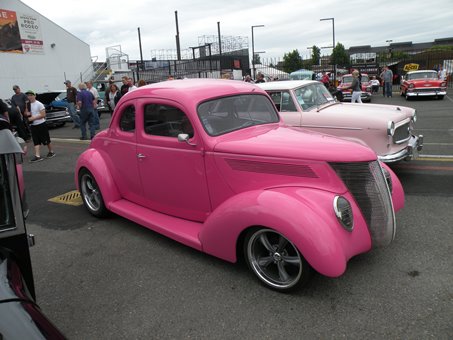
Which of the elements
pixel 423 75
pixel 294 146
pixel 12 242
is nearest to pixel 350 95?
pixel 423 75

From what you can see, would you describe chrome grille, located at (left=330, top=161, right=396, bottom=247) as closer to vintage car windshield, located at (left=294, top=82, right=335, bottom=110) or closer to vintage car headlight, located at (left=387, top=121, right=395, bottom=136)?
vintage car headlight, located at (left=387, top=121, right=395, bottom=136)

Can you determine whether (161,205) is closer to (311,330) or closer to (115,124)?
(115,124)

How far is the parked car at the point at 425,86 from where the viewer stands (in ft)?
59.8

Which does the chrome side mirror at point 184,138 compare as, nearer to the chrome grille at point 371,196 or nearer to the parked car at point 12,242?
A: the chrome grille at point 371,196

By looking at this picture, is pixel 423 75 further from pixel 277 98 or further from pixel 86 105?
pixel 86 105

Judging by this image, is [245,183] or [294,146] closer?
[294,146]

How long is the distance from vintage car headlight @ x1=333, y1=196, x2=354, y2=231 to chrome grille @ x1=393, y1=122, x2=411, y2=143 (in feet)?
11.5

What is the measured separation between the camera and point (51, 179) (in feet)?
25.0

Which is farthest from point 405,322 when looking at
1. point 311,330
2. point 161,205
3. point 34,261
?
point 34,261

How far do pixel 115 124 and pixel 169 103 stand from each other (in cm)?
113

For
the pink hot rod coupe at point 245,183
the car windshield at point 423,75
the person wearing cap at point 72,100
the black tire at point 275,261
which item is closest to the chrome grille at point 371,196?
the pink hot rod coupe at point 245,183

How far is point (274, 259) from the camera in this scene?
320 centimetres

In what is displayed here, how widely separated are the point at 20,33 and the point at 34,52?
4.31 feet

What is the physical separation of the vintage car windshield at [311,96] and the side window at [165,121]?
3482 millimetres
